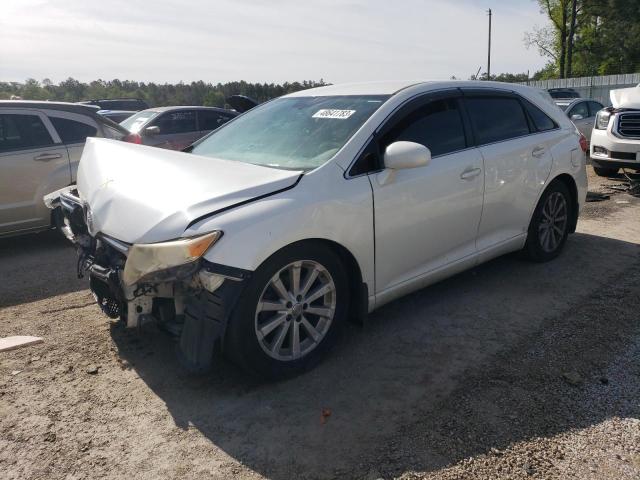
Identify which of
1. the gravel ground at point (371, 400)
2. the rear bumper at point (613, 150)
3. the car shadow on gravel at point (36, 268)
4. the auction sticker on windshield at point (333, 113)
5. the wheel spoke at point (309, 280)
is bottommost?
the gravel ground at point (371, 400)

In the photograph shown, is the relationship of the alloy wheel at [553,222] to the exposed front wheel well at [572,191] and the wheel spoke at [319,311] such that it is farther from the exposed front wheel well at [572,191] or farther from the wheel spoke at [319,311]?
the wheel spoke at [319,311]

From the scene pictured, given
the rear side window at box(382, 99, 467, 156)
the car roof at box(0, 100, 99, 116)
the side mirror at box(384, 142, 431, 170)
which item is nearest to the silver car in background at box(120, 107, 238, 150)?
the car roof at box(0, 100, 99, 116)

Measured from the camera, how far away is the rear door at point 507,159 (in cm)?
439

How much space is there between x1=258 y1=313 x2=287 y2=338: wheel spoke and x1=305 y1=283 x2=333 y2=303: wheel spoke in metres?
0.19

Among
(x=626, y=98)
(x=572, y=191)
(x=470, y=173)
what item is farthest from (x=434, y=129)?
(x=626, y=98)

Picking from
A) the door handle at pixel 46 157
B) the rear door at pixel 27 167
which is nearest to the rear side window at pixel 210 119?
the rear door at pixel 27 167

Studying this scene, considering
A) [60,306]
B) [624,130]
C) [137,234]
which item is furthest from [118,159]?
[624,130]

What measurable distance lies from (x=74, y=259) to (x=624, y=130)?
8.75 metres

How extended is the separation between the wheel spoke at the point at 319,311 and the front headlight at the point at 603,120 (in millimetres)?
8359

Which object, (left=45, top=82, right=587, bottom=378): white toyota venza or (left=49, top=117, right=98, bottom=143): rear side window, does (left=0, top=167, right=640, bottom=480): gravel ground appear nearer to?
(left=45, top=82, right=587, bottom=378): white toyota venza

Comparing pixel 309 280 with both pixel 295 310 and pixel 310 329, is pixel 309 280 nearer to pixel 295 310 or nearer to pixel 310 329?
pixel 295 310

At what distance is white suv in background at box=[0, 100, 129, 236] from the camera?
6023 millimetres

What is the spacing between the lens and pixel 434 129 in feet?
13.3

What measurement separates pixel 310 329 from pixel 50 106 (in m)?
→ 4.89
